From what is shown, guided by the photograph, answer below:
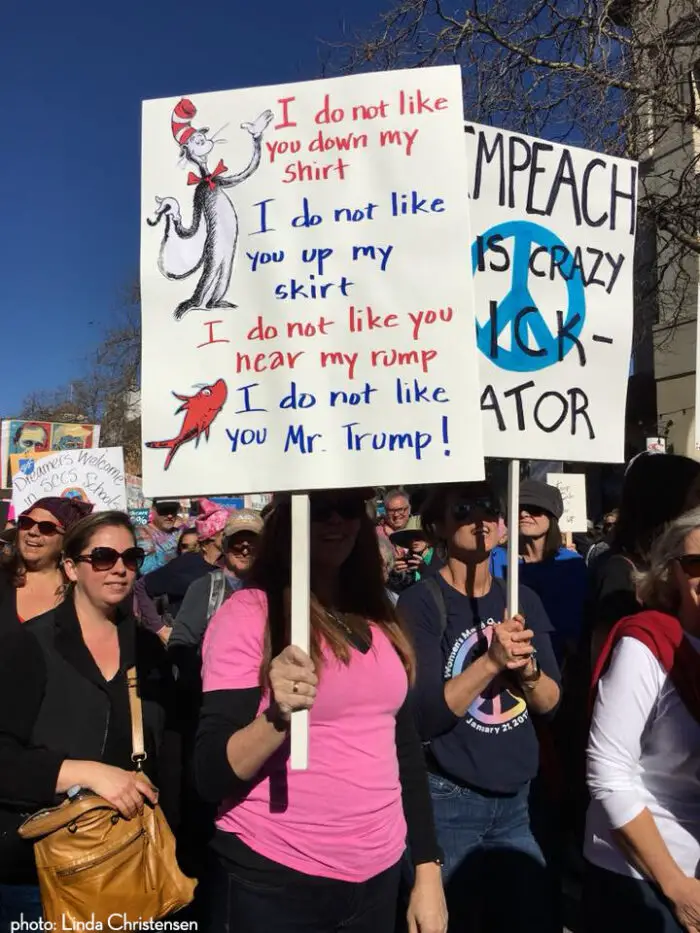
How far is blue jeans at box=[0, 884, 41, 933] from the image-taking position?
7.39ft

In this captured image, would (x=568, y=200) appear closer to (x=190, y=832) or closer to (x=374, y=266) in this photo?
(x=374, y=266)

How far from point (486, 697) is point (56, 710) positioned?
4.36 ft

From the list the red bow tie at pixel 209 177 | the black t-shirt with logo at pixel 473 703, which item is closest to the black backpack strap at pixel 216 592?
the black t-shirt with logo at pixel 473 703

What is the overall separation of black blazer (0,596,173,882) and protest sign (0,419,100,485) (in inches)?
208

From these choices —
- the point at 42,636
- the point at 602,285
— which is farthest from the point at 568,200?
the point at 42,636

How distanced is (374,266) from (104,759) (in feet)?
5.45

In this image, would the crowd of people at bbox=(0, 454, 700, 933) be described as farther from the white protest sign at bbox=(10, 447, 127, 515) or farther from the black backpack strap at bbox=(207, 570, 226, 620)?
the white protest sign at bbox=(10, 447, 127, 515)

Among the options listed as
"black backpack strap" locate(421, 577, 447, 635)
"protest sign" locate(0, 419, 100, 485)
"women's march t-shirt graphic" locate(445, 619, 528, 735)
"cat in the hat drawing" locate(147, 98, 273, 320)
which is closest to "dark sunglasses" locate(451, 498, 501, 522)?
"black backpack strap" locate(421, 577, 447, 635)

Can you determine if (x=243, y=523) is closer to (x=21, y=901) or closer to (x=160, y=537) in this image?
(x=21, y=901)

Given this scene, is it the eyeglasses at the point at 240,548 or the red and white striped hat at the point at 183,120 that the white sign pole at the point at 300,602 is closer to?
the red and white striped hat at the point at 183,120

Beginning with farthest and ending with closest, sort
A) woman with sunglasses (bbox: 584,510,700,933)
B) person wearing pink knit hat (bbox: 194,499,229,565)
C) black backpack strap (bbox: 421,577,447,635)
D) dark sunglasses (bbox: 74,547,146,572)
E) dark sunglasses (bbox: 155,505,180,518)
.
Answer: dark sunglasses (bbox: 155,505,180,518) → person wearing pink knit hat (bbox: 194,499,229,565) → dark sunglasses (bbox: 74,547,146,572) → black backpack strap (bbox: 421,577,447,635) → woman with sunglasses (bbox: 584,510,700,933)

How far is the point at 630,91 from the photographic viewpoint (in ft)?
17.9

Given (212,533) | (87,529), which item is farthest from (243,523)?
(87,529)

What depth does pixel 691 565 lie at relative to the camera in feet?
6.56
